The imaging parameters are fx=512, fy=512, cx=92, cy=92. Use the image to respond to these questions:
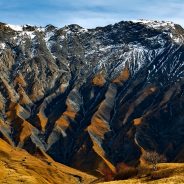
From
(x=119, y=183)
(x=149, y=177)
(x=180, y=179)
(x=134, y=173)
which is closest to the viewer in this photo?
(x=180, y=179)

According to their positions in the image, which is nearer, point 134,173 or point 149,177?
point 149,177

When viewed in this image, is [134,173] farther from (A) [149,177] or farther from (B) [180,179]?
(B) [180,179]

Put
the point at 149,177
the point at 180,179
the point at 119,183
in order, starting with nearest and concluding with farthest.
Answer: the point at 180,179
the point at 119,183
the point at 149,177

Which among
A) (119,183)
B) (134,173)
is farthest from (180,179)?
(134,173)

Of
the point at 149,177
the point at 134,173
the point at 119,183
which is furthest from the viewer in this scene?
the point at 134,173

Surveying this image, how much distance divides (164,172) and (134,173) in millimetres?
25659

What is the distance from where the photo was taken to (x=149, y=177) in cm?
11538

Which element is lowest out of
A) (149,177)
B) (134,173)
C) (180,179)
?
(134,173)

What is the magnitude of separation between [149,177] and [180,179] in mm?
22597

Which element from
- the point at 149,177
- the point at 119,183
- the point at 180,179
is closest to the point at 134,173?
the point at 149,177

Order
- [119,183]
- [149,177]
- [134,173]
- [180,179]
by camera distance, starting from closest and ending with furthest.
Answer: [180,179]
[119,183]
[149,177]
[134,173]

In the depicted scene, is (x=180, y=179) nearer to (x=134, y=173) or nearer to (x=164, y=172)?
(x=164, y=172)

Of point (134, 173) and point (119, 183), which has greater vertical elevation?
point (119, 183)

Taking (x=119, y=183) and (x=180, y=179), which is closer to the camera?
(x=180, y=179)
